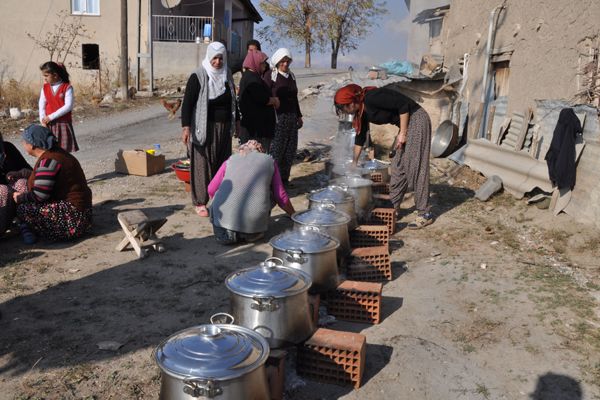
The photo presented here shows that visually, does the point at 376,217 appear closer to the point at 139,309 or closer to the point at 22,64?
the point at 139,309

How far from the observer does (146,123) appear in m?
13.1

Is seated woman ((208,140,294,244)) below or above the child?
below

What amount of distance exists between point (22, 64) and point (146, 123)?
10.6 meters

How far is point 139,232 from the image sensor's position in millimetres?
4562

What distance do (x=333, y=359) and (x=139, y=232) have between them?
2.43 meters

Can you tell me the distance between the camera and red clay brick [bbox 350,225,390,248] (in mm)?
4754

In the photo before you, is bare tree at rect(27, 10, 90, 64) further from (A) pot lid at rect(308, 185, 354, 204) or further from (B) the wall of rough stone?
(A) pot lid at rect(308, 185, 354, 204)

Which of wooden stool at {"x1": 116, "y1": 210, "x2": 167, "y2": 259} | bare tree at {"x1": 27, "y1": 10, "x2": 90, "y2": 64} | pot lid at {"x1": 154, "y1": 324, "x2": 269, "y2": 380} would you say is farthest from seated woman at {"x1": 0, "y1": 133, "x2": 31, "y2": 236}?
bare tree at {"x1": 27, "y1": 10, "x2": 90, "y2": 64}

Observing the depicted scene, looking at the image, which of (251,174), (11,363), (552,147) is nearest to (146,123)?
(251,174)

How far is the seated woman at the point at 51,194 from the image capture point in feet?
15.0

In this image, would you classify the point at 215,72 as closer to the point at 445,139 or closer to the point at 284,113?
the point at 284,113

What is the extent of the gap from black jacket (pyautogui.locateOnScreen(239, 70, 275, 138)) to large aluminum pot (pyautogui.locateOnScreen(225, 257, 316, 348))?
3.60 m

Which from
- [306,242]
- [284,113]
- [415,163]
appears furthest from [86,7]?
[306,242]

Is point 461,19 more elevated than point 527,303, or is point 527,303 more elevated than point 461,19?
point 461,19
